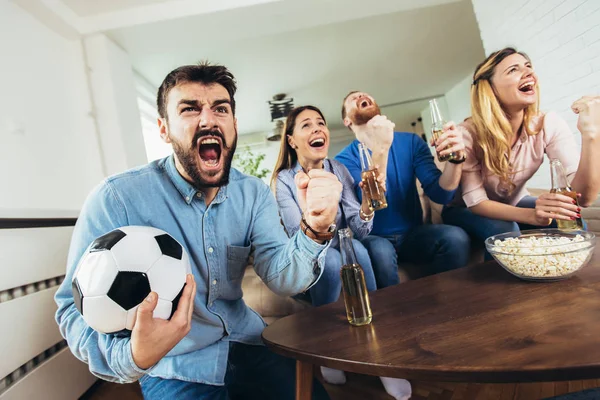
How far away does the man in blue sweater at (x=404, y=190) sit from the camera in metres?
1.54

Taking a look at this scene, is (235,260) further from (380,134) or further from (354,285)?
(380,134)

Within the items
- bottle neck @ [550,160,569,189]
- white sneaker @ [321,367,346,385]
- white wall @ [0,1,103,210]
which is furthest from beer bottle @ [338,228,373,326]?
white wall @ [0,1,103,210]

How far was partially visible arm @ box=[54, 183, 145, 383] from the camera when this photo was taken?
67 centimetres

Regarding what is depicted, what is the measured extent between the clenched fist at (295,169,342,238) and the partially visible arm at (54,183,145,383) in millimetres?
459

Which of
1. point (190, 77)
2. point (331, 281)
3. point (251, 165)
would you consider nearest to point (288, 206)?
point (331, 281)

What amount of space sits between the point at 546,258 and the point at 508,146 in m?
0.90

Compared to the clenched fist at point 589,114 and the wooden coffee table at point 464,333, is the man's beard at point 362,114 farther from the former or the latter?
the wooden coffee table at point 464,333

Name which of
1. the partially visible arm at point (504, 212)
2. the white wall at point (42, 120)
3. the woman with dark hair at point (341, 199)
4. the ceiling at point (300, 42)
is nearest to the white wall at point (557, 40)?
the ceiling at point (300, 42)

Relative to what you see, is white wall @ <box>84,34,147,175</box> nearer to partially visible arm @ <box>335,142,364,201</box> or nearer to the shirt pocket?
partially visible arm @ <box>335,142,364,201</box>

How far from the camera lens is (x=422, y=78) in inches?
237

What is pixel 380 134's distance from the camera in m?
1.60

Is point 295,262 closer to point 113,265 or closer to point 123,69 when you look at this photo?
point 113,265

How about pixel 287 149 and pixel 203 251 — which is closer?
pixel 203 251

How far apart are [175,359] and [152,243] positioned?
35 centimetres
